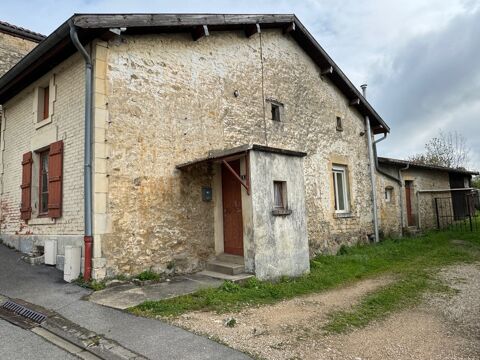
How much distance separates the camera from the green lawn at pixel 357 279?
5.20 m

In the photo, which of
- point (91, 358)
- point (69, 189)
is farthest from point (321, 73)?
point (91, 358)

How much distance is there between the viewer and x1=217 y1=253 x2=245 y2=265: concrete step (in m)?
7.58

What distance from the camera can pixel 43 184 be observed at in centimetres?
848

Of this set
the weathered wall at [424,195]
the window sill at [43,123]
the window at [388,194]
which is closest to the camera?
the window sill at [43,123]

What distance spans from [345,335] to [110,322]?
2882mm

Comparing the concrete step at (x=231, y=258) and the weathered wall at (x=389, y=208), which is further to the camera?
the weathered wall at (x=389, y=208)

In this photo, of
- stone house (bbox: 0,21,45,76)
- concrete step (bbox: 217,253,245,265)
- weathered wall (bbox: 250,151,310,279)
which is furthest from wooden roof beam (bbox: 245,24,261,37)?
stone house (bbox: 0,21,45,76)

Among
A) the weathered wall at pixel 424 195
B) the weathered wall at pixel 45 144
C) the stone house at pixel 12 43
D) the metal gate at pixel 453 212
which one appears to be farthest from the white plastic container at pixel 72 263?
the metal gate at pixel 453 212

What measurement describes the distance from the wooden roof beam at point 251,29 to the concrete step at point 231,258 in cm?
572

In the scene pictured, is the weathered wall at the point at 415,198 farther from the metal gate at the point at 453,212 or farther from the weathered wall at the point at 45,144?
the weathered wall at the point at 45,144

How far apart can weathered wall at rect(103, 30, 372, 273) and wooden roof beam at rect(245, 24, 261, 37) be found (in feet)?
0.52

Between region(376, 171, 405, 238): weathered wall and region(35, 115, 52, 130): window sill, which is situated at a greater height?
region(35, 115, 52, 130): window sill

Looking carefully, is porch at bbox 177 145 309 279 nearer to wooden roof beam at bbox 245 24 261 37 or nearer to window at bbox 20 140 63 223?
window at bbox 20 140 63 223

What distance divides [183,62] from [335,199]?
256 inches
